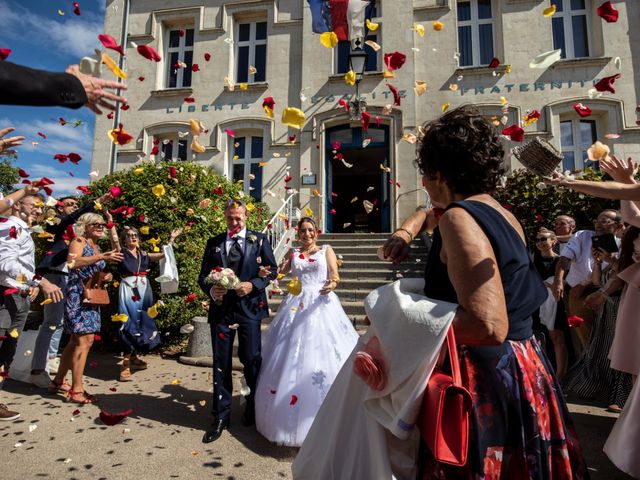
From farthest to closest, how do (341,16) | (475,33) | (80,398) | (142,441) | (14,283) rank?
(475,33) → (341,16) → (80,398) → (14,283) → (142,441)

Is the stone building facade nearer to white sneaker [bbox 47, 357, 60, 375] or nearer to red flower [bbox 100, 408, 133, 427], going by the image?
white sneaker [bbox 47, 357, 60, 375]

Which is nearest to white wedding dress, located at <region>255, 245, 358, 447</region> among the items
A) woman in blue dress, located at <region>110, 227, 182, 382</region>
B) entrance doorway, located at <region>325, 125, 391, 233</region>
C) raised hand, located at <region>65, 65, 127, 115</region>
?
woman in blue dress, located at <region>110, 227, 182, 382</region>

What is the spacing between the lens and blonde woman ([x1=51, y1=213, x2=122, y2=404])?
457 centimetres

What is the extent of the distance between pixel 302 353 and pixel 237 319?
747 mm

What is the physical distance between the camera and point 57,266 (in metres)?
4.87

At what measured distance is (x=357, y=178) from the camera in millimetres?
17828

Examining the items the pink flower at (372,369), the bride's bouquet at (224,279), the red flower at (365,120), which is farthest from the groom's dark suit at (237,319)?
the red flower at (365,120)

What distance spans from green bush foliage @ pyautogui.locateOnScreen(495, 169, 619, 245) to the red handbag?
22.5 feet

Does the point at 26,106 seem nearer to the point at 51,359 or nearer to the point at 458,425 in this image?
the point at 458,425

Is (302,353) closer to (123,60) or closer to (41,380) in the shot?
(41,380)

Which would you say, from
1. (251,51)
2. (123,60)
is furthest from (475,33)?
(123,60)

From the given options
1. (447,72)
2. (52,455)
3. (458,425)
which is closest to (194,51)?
(447,72)

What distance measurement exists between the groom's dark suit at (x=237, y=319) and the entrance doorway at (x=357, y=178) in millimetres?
4127

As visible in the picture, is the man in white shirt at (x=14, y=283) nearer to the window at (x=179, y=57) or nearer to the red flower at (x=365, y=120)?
the red flower at (x=365, y=120)
